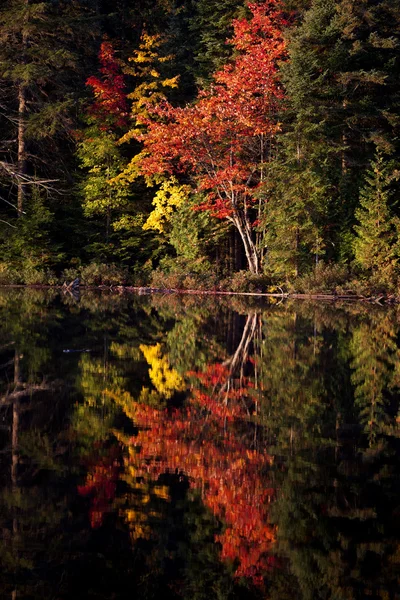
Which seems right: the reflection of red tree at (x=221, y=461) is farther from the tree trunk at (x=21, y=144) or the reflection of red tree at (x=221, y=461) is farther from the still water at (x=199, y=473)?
the tree trunk at (x=21, y=144)

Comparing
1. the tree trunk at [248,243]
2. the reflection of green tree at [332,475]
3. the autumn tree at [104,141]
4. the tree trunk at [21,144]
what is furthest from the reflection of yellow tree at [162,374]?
the autumn tree at [104,141]

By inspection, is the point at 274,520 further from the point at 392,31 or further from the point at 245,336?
the point at 392,31

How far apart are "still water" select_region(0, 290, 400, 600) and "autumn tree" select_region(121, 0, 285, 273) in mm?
20717

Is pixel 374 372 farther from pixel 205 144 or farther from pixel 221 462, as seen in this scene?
pixel 205 144

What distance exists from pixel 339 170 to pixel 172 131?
22.1 ft

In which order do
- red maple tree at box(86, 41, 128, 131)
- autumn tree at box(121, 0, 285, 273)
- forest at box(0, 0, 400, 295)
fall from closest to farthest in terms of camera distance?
forest at box(0, 0, 400, 295), autumn tree at box(121, 0, 285, 273), red maple tree at box(86, 41, 128, 131)

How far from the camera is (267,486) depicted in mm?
6551

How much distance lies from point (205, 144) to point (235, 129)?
1.66 metres

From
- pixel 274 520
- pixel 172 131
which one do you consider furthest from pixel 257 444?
pixel 172 131

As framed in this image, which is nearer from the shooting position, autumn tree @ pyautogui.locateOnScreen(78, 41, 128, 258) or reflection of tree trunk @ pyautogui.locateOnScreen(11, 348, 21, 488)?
reflection of tree trunk @ pyautogui.locateOnScreen(11, 348, 21, 488)

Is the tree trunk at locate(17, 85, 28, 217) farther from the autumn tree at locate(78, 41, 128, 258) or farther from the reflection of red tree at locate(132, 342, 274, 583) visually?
the reflection of red tree at locate(132, 342, 274, 583)

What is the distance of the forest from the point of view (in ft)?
105

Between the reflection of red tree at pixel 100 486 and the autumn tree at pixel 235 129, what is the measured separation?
88.9 feet

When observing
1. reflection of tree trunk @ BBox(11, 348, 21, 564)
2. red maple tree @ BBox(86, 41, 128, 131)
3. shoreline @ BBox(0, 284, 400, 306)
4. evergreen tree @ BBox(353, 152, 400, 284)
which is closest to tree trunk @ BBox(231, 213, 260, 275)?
shoreline @ BBox(0, 284, 400, 306)
